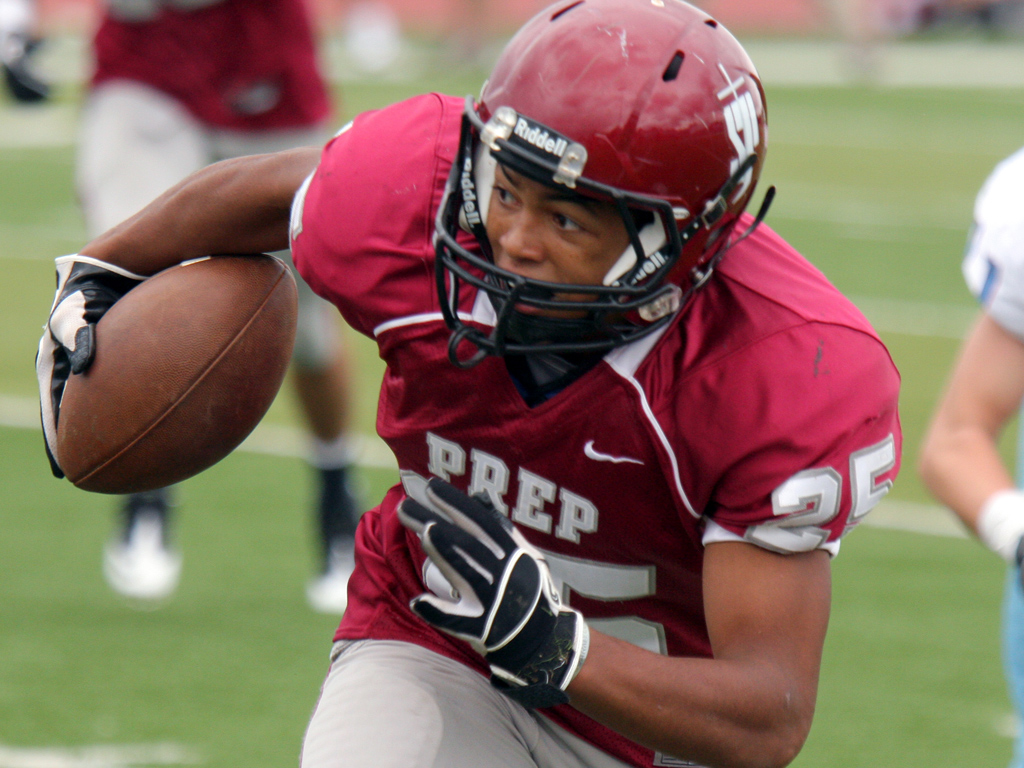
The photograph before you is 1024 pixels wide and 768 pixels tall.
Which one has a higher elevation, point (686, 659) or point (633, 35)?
point (633, 35)

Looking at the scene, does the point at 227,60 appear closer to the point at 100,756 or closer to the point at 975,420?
the point at 100,756

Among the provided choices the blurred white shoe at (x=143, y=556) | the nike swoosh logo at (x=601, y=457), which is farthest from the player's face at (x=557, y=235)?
the blurred white shoe at (x=143, y=556)

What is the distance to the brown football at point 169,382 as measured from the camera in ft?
7.77

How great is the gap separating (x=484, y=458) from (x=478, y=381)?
0.12m

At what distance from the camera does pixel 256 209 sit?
7.88 ft

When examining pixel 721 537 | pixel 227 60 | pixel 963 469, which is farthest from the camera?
pixel 227 60

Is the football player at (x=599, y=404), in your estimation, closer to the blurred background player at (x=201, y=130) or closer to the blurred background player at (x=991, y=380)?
the blurred background player at (x=991, y=380)

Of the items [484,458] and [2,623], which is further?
[2,623]

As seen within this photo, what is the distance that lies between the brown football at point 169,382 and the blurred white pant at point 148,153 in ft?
5.24

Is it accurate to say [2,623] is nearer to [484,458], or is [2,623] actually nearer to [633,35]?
[484,458]

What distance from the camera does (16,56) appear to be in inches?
174

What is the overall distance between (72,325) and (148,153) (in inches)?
71.9

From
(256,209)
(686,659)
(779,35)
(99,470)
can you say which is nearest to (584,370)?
(686,659)

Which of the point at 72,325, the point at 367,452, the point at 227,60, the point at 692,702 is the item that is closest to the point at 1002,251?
the point at 692,702
